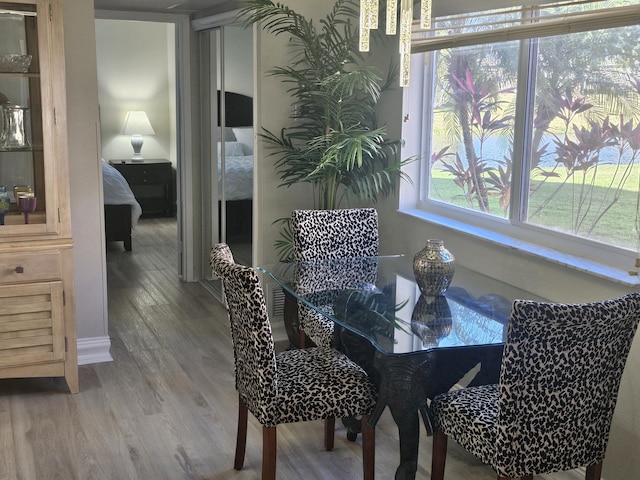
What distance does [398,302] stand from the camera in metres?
2.81

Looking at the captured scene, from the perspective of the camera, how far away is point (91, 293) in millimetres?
4211

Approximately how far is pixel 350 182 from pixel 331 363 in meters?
1.53

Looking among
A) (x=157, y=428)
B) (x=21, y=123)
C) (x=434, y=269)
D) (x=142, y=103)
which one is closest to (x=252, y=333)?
(x=434, y=269)

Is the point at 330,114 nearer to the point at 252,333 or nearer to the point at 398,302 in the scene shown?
the point at 398,302

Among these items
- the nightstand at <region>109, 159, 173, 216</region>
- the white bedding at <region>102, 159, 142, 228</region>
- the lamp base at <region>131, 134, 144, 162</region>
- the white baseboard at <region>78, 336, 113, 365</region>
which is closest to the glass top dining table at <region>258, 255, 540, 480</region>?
the white baseboard at <region>78, 336, 113, 365</region>

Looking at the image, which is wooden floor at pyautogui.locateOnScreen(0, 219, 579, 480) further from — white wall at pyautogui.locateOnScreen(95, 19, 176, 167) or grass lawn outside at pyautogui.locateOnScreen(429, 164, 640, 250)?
white wall at pyautogui.locateOnScreen(95, 19, 176, 167)

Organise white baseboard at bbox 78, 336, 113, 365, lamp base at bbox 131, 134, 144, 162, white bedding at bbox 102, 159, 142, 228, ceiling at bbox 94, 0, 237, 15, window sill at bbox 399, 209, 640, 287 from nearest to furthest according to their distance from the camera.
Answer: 1. window sill at bbox 399, 209, 640, 287
2. white baseboard at bbox 78, 336, 113, 365
3. ceiling at bbox 94, 0, 237, 15
4. white bedding at bbox 102, 159, 142, 228
5. lamp base at bbox 131, 134, 144, 162

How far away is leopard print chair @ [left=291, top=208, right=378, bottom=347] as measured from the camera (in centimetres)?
361

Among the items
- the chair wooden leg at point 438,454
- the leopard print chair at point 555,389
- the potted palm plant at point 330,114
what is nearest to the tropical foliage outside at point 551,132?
the potted palm plant at point 330,114

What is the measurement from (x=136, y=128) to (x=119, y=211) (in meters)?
2.17

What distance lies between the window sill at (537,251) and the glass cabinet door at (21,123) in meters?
1.91

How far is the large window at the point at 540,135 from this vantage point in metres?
2.93

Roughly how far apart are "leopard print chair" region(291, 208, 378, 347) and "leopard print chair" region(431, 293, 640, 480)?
1.36 metres

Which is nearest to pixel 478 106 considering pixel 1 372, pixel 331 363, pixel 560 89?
pixel 560 89
